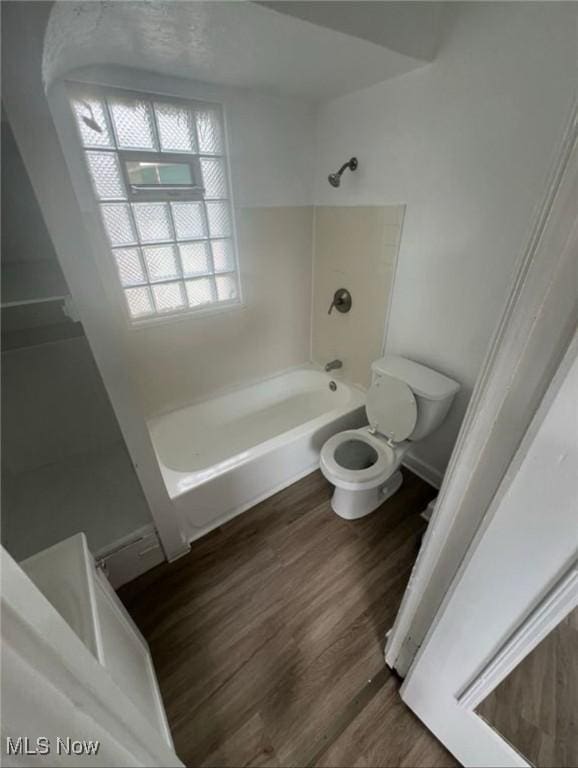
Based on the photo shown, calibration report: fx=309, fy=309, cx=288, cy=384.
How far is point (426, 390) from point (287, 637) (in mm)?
1226

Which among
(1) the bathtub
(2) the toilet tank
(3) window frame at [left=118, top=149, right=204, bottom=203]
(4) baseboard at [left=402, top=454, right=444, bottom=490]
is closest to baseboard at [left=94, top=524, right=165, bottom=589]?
(1) the bathtub

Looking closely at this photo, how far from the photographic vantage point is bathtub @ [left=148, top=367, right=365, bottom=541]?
5.10 ft

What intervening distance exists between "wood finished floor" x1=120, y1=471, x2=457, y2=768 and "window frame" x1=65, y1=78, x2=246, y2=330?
131 cm

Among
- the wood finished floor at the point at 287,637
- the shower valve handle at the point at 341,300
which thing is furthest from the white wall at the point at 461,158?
the wood finished floor at the point at 287,637

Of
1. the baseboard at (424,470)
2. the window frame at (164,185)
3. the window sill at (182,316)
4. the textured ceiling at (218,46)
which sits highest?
the textured ceiling at (218,46)

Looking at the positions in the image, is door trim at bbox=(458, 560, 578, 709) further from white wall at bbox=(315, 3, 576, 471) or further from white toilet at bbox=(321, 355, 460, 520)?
white wall at bbox=(315, 3, 576, 471)

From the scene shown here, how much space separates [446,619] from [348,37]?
5.83 ft

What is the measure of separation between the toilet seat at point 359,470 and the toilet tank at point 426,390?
6.4 inches

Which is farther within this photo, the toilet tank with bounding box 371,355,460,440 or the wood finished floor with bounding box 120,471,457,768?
the toilet tank with bounding box 371,355,460,440

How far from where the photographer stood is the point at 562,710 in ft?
2.49

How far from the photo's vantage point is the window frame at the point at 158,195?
1403mm

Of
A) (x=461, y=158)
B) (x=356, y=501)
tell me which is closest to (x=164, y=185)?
(x=461, y=158)

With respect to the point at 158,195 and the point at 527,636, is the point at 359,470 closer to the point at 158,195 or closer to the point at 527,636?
the point at 527,636

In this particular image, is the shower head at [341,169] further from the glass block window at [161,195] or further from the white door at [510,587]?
the white door at [510,587]
